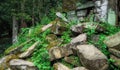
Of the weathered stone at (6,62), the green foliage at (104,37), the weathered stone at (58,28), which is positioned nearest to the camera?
the green foliage at (104,37)

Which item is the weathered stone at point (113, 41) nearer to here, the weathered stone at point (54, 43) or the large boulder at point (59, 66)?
the large boulder at point (59, 66)

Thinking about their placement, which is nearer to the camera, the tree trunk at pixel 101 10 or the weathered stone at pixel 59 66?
the weathered stone at pixel 59 66

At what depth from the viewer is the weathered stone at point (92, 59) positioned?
7672 millimetres

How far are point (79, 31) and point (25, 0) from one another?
12.9 meters

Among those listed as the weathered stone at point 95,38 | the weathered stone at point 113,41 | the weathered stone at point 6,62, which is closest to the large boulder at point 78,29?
the weathered stone at point 95,38

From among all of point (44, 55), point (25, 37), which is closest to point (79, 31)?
point (44, 55)

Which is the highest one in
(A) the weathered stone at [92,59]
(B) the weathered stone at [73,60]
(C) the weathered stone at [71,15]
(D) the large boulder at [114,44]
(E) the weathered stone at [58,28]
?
(C) the weathered stone at [71,15]

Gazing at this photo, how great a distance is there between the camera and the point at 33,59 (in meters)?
9.80

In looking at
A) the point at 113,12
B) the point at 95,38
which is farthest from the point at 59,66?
the point at 113,12

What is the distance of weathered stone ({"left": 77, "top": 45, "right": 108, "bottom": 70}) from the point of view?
767 cm

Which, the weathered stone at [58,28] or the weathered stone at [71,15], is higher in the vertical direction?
the weathered stone at [71,15]

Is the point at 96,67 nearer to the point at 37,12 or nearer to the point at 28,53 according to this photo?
the point at 28,53

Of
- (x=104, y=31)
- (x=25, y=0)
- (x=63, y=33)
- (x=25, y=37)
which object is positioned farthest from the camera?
(x=25, y=0)

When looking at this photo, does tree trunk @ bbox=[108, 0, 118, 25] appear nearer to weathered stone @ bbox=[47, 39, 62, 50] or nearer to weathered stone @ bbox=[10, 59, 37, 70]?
weathered stone @ bbox=[47, 39, 62, 50]
